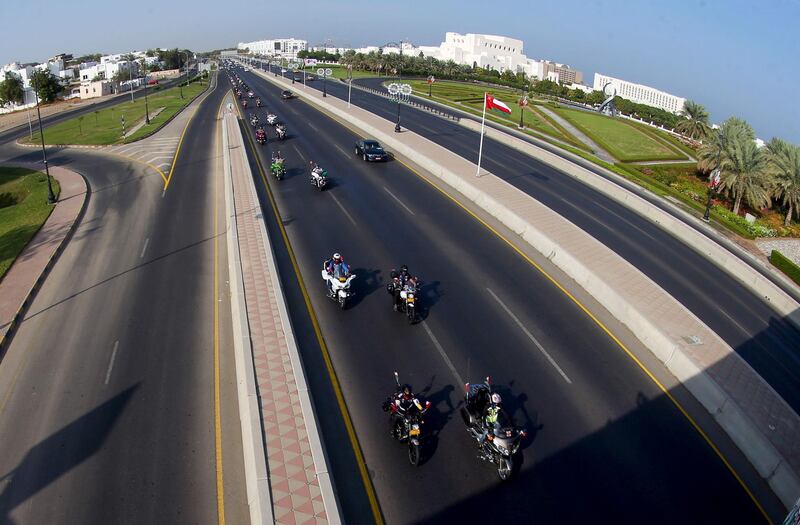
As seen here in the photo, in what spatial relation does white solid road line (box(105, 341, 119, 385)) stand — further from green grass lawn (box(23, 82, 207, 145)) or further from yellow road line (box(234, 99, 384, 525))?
green grass lawn (box(23, 82, 207, 145))

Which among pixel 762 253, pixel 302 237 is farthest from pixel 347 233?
pixel 762 253

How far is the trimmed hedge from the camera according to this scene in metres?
26.3

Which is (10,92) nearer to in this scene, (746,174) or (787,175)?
(746,174)

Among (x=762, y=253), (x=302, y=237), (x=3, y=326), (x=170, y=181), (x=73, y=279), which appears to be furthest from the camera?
(x=170, y=181)

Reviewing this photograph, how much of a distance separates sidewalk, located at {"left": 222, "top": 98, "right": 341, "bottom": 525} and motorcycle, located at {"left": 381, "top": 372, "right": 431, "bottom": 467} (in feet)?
6.10

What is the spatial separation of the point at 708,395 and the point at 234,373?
13.5 metres

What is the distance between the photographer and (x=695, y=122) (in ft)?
222

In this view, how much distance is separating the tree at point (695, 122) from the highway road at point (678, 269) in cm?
3875

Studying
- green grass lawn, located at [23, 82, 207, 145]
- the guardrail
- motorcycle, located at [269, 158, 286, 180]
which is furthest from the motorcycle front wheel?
green grass lawn, located at [23, 82, 207, 145]

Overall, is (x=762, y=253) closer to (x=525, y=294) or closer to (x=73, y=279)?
(x=525, y=294)

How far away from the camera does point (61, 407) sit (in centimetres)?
1329

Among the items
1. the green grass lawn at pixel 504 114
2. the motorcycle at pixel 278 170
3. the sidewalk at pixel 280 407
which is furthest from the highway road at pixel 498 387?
the green grass lawn at pixel 504 114

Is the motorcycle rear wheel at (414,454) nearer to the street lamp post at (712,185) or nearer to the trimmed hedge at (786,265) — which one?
the trimmed hedge at (786,265)

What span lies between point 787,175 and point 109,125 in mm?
76231
